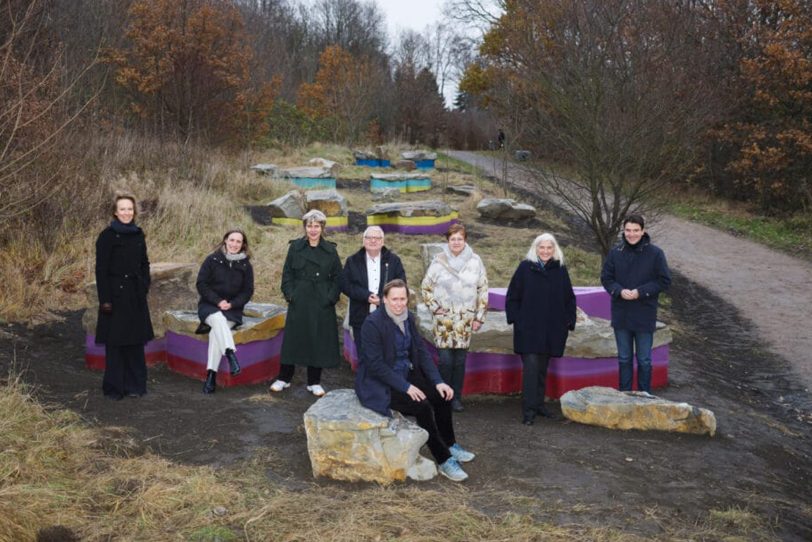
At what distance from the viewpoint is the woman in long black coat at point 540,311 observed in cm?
567

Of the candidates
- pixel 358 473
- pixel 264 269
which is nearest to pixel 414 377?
pixel 358 473

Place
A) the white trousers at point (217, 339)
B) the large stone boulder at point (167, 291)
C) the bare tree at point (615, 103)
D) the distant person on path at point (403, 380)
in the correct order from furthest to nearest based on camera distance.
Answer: the bare tree at point (615, 103) < the large stone boulder at point (167, 291) < the white trousers at point (217, 339) < the distant person on path at point (403, 380)

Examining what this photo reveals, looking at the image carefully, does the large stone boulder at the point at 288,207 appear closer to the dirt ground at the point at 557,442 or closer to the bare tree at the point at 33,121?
the bare tree at the point at 33,121

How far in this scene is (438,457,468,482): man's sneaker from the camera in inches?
174

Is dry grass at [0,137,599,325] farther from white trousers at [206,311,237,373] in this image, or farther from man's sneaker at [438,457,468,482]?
man's sneaker at [438,457,468,482]

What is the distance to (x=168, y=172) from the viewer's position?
44.3ft

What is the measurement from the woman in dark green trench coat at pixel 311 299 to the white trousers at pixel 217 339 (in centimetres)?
45

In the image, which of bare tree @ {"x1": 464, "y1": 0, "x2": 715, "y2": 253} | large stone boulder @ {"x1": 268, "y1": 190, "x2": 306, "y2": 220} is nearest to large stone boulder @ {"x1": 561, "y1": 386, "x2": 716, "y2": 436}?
bare tree @ {"x1": 464, "y1": 0, "x2": 715, "y2": 253}

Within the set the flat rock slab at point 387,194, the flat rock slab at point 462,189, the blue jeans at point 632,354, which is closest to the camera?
the blue jeans at point 632,354

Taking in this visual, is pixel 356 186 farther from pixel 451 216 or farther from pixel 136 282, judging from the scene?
pixel 136 282

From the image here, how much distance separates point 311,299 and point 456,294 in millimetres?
1192

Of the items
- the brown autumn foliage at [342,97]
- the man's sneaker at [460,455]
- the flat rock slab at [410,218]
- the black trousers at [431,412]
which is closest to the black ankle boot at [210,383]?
the black trousers at [431,412]

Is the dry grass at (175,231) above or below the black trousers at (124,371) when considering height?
above

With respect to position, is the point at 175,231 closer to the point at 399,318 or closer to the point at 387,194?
the point at 399,318
